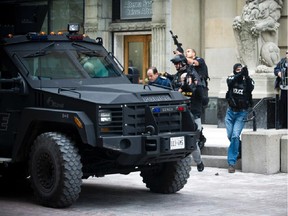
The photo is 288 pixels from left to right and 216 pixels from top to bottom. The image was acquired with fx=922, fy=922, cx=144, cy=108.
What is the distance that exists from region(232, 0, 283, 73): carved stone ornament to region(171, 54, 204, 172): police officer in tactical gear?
244 inches

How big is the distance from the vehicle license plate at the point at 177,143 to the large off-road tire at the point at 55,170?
122 cm

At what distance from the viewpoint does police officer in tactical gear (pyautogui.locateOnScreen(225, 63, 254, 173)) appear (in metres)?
15.4

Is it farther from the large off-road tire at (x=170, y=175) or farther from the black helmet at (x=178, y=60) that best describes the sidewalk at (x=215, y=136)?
the large off-road tire at (x=170, y=175)

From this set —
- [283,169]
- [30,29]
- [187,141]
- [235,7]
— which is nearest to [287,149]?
[283,169]

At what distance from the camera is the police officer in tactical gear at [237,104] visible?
1545 centimetres

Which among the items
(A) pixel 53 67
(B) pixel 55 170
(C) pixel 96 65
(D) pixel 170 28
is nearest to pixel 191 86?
(C) pixel 96 65

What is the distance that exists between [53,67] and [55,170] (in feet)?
6.17

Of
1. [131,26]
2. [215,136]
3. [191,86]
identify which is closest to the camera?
[191,86]

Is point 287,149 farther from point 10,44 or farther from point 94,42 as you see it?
point 10,44

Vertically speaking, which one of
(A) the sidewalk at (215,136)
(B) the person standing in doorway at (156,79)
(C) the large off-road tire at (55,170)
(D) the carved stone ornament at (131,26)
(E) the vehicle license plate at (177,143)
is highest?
(D) the carved stone ornament at (131,26)

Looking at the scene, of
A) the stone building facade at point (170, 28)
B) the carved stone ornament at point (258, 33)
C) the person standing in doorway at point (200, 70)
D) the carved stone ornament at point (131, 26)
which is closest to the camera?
the person standing in doorway at point (200, 70)

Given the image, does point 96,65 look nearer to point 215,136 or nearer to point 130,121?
point 130,121

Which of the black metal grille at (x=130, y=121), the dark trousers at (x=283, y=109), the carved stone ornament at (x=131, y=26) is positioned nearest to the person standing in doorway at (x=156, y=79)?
the black metal grille at (x=130, y=121)

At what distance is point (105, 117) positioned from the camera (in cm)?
1155
